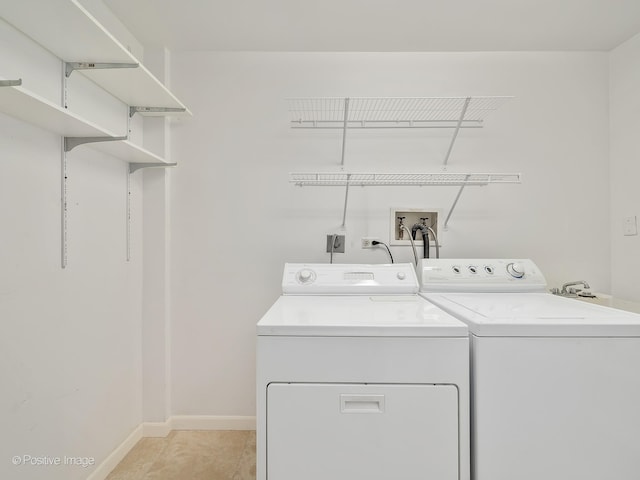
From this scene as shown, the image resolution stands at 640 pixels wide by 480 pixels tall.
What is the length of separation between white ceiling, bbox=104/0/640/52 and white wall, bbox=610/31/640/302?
0.16 meters

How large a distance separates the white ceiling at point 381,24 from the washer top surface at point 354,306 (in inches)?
52.4

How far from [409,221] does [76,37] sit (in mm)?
1840

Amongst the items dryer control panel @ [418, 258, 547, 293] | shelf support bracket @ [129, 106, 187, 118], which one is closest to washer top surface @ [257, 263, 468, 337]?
dryer control panel @ [418, 258, 547, 293]

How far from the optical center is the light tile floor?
64.8 inches

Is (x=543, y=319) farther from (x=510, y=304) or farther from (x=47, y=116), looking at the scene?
(x=47, y=116)

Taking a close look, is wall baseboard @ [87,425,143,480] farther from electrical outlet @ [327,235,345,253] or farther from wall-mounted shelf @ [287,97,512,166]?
wall-mounted shelf @ [287,97,512,166]

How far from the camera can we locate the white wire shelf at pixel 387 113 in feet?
6.69

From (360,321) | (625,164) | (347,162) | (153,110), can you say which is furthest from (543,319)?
(153,110)

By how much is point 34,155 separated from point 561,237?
277 cm

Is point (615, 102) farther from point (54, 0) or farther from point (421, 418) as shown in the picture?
point (54, 0)

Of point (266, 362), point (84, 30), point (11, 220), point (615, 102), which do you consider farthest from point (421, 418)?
point (615, 102)

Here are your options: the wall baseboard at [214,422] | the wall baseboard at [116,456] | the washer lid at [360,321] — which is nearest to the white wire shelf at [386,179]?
the washer lid at [360,321]

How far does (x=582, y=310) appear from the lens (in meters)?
1.27

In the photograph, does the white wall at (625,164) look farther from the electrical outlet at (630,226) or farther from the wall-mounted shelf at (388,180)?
the wall-mounted shelf at (388,180)
